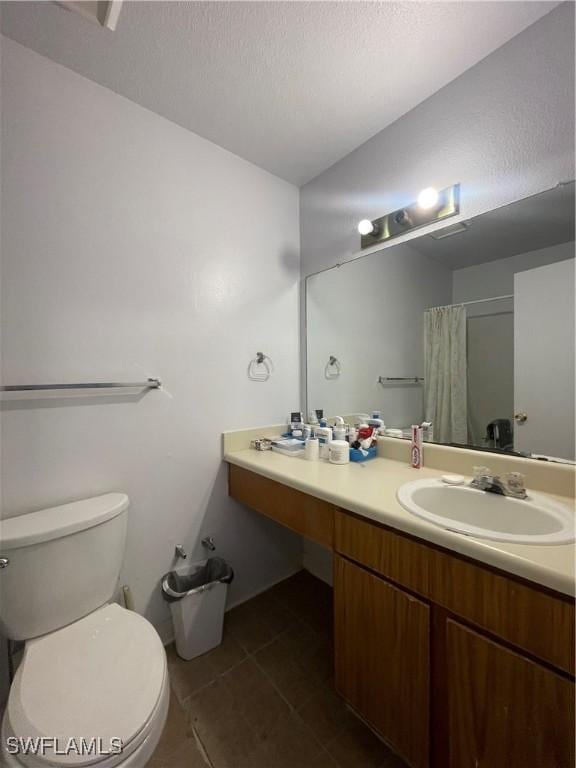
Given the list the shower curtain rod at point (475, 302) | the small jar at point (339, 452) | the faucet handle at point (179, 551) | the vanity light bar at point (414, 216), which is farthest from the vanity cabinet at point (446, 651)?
the vanity light bar at point (414, 216)

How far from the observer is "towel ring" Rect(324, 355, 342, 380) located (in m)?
1.82

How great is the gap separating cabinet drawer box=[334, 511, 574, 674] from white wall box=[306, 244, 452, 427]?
70 centimetres

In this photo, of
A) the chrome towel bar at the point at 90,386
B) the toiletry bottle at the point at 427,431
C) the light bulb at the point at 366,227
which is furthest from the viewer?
the light bulb at the point at 366,227

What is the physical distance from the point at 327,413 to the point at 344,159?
4.63ft

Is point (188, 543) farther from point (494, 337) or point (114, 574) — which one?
point (494, 337)

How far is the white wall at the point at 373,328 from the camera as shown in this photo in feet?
4.73

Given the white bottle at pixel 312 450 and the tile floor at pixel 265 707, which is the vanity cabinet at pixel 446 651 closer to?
the tile floor at pixel 265 707

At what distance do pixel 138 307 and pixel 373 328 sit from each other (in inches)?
46.6

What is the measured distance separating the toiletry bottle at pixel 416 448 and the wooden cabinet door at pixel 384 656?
0.53m

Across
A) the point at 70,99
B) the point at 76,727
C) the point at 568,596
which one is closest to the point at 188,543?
the point at 76,727

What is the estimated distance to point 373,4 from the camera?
37.8 inches

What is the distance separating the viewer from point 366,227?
4.96 feet

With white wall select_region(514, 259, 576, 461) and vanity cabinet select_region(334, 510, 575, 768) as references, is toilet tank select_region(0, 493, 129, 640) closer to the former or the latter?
vanity cabinet select_region(334, 510, 575, 768)

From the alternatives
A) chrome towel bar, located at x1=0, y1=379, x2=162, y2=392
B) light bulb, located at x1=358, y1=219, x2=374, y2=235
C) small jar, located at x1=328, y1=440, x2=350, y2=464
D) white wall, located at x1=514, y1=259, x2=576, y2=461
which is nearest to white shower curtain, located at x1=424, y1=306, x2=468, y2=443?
white wall, located at x1=514, y1=259, x2=576, y2=461
